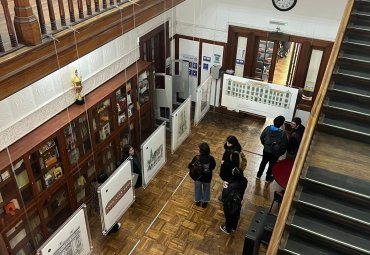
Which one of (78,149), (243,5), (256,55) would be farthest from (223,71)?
(78,149)

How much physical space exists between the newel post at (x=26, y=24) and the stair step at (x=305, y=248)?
3197 millimetres

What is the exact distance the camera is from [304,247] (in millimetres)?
4004

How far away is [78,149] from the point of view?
6230 mm

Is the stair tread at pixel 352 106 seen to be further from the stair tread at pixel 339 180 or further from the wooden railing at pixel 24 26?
the wooden railing at pixel 24 26

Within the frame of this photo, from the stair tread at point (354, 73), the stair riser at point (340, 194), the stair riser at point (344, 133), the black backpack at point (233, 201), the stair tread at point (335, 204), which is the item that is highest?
the stair tread at point (354, 73)

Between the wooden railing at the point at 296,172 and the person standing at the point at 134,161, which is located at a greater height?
the wooden railing at the point at 296,172

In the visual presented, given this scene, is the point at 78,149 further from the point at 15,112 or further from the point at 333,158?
the point at 333,158

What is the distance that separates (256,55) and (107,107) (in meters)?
3.77

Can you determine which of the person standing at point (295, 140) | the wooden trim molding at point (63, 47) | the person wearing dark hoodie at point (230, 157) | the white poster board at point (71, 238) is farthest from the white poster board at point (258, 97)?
the white poster board at point (71, 238)

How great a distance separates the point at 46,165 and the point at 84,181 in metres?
1.09

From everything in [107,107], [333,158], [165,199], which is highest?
[333,158]

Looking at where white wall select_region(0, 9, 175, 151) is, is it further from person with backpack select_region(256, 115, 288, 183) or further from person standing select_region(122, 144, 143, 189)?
person with backpack select_region(256, 115, 288, 183)

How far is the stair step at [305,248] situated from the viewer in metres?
3.96

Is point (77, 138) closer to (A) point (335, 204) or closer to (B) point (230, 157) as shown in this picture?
(B) point (230, 157)
